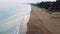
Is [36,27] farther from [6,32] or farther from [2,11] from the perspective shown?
[2,11]

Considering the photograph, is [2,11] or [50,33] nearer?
[50,33]

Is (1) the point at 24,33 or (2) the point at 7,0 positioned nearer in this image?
(1) the point at 24,33

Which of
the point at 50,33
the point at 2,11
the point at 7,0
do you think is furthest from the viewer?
the point at 7,0

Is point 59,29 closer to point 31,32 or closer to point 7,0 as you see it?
point 31,32

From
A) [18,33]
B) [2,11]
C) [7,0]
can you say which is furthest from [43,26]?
[7,0]

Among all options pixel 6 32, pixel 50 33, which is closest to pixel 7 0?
pixel 6 32

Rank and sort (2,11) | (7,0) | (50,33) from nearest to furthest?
(50,33) < (2,11) < (7,0)

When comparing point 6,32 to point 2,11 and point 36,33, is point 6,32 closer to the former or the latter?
point 36,33
